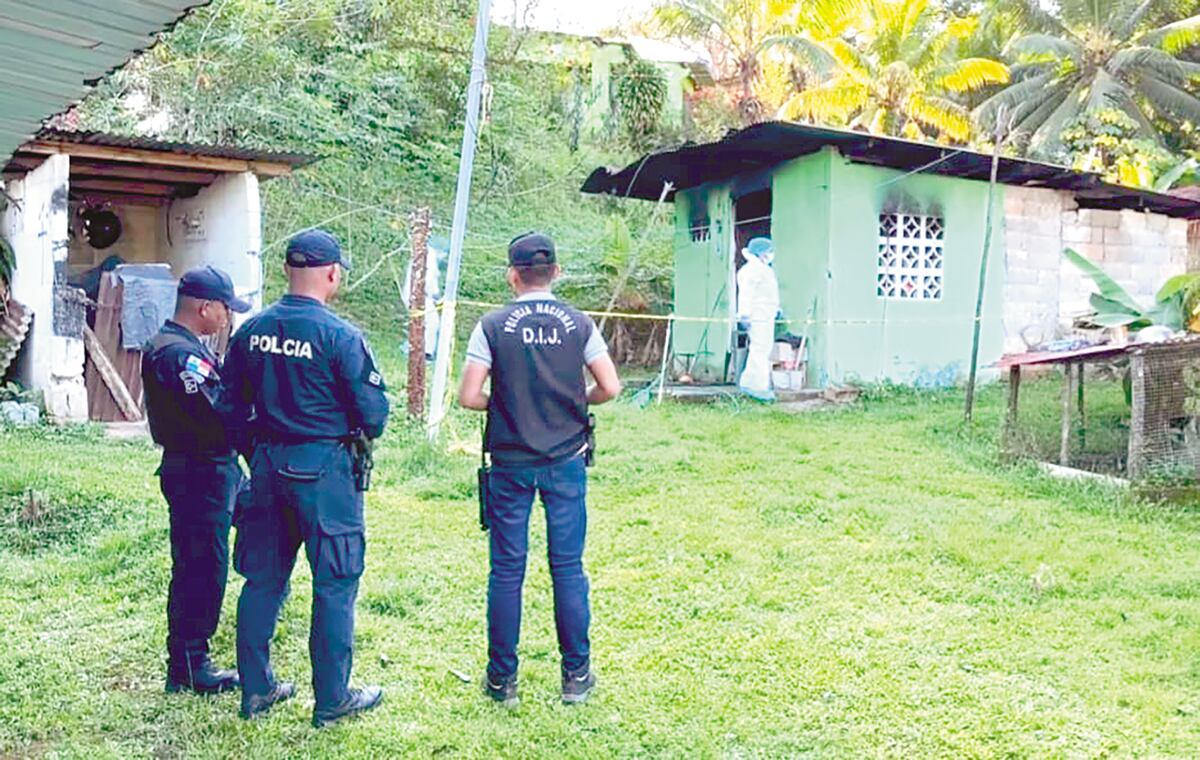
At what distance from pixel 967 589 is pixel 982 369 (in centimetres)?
768

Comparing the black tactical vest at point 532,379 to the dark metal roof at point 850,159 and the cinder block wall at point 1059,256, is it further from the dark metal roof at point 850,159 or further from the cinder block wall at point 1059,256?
the cinder block wall at point 1059,256

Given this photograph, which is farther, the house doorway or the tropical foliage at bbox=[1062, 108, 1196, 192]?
the tropical foliage at bbox=[1062, 108, 1196, 192]

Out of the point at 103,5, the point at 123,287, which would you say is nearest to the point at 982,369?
the point at 123,287

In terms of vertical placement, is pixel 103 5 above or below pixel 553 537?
above

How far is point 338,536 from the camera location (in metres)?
3.04

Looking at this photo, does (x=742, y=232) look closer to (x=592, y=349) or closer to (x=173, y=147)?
(x=173, y=147)

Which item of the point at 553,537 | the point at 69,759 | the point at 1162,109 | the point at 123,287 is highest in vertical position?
the point at 1162,109

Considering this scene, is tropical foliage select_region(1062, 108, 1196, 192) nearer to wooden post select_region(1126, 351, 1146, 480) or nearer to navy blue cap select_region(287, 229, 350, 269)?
wooden post select_region(1126, 351, 1146, 480)

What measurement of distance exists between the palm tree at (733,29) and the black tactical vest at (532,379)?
16862 millimetres

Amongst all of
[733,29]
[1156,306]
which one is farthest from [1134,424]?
[733,29]

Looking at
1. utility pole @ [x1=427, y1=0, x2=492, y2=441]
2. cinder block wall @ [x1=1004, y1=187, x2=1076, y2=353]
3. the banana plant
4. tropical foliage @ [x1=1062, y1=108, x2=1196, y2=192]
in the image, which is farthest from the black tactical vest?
tropical foliage @ [x1=1062, y1=108, x2=1196, y2=192]

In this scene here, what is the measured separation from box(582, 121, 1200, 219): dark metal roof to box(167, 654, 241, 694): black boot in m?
7.70

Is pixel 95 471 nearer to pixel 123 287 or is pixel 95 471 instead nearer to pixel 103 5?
pixel 123 287

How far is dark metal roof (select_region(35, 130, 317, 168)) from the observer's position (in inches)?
340
